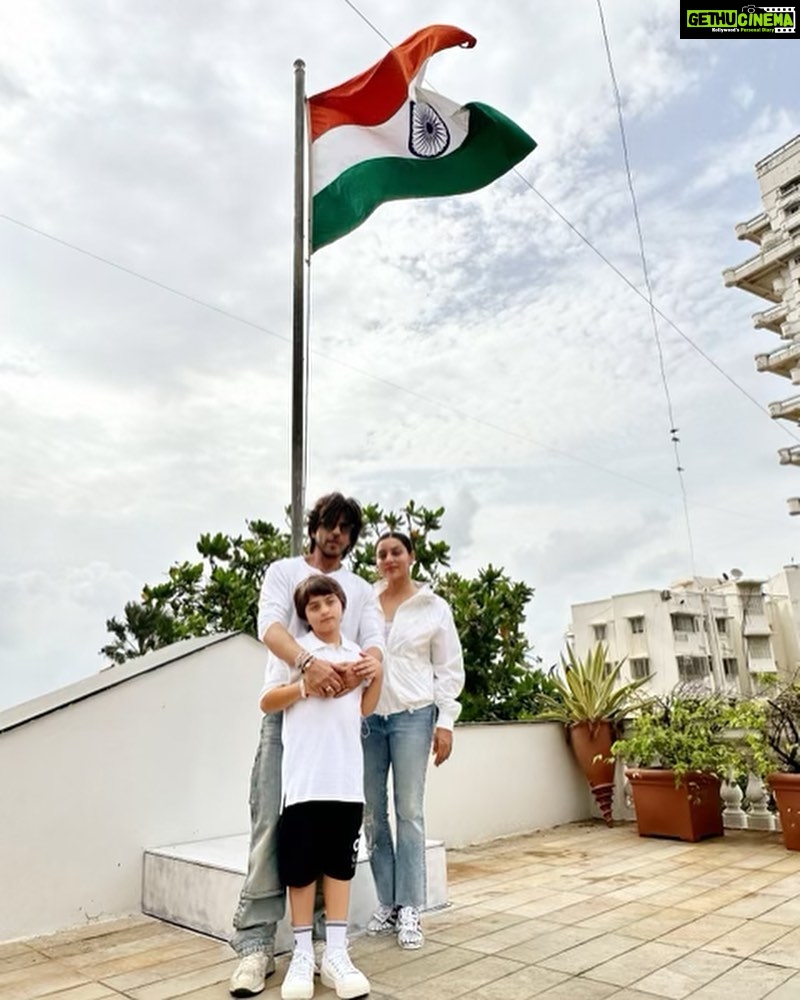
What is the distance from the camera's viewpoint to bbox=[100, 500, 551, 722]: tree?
7.36 m

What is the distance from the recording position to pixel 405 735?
7.23ft

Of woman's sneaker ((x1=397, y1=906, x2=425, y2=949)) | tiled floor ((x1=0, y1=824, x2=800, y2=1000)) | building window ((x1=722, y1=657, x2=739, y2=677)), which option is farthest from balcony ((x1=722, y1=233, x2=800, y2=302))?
woman's sneaker ((x1=397, y1=906, x2=425, y2=949))

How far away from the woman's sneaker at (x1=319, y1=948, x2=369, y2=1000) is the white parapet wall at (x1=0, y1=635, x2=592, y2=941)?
47.1 inches

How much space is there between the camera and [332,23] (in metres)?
3.61

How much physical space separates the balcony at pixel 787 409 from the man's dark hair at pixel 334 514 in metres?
23.6

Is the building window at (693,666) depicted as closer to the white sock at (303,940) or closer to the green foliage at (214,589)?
the green foliage at (214,589)

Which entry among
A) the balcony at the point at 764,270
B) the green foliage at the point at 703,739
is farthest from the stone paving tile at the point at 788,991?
the balcony at the point at 764,270

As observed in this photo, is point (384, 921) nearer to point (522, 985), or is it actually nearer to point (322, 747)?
point (522, 985)

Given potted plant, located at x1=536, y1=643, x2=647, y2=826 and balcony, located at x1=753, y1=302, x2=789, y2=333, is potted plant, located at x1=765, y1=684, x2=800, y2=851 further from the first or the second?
balcony, located at x1=753, y1=302, x2=789, y2=333

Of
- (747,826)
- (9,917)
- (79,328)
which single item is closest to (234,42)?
(79,328)

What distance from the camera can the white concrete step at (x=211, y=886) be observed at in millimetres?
2203

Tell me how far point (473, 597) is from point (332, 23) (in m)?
5.47

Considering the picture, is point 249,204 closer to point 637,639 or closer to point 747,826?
point 747,826

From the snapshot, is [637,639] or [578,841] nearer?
[578,841]
